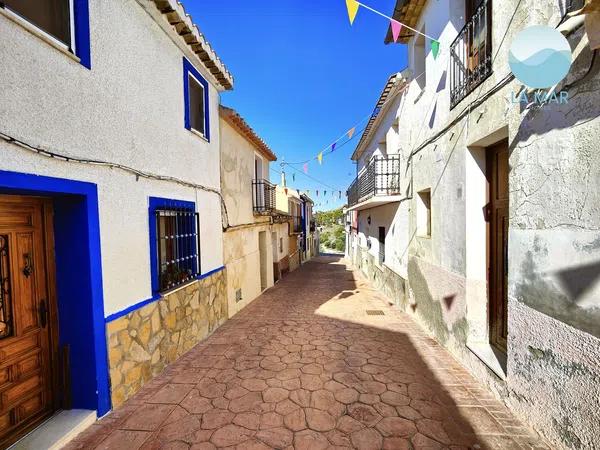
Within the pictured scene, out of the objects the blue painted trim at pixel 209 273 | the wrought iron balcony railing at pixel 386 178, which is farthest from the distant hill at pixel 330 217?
the blue painted trim at pixel 209 273

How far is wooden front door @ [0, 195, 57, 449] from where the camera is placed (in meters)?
2.92

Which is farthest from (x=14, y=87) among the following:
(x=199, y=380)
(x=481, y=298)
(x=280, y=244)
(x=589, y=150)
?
(x=280, y=244)

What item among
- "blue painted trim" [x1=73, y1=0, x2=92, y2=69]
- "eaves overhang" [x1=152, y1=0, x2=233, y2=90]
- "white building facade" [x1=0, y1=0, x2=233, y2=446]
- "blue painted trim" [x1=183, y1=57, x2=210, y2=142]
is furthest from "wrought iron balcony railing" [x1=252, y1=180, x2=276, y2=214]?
"blue painted trim" [x1=73, y1=0, x2=92, y2=69]

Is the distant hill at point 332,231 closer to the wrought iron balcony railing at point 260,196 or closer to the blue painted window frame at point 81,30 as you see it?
the wrought iron balcony railing at point 260,196

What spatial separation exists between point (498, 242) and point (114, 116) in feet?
18.8

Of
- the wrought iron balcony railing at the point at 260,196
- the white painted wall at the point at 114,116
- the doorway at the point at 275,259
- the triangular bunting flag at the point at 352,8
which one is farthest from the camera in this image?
the doorway at the point at 275,259

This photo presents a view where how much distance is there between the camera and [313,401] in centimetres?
379

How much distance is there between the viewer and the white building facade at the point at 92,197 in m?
2.83

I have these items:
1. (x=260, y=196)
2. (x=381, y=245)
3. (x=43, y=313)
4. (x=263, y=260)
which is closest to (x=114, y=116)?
(x=43, y=313)

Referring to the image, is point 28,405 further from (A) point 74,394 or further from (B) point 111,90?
(B) point 111,90

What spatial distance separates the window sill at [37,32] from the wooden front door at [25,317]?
5.32 feet

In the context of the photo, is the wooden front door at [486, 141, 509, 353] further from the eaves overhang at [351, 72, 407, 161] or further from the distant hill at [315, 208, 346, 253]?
the distant hill at [315, 208, 346, 253]

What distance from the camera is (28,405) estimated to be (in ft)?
10.3

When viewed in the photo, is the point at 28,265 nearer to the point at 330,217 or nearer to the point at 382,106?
the point at 382,106
